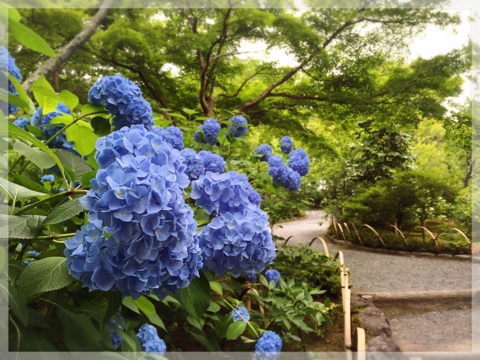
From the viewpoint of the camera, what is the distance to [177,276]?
38 centimetres

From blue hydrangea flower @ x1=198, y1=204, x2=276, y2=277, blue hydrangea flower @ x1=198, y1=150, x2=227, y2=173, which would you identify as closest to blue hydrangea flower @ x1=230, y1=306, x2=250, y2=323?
blue hydrangea flower @ x1=198, y1=150, x2=227, y2=173

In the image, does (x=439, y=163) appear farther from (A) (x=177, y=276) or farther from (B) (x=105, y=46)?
(A) (x=177, y=276)

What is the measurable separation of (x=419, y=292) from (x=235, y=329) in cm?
208

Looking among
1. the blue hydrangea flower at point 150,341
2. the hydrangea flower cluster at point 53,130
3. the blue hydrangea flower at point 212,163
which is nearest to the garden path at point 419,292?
the blue hydrangea flower at point 212,163

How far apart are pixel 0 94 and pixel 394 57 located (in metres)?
4.29

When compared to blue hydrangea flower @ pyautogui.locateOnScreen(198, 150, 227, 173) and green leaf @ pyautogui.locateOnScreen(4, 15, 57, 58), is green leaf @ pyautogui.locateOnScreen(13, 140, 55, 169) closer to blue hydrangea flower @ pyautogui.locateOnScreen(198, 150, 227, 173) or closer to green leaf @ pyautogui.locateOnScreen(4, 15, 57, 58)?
green leaf @ pyautogui.locateOnScreen(4, 15, 57, 58)

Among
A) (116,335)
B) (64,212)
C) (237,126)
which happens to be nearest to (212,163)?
(116,335)

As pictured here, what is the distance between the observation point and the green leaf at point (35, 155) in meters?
0.46

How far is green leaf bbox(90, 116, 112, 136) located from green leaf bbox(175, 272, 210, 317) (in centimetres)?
30

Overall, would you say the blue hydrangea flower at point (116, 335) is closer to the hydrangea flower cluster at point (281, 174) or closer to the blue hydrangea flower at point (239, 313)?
the blue hydrangea flower at point (239, 313)

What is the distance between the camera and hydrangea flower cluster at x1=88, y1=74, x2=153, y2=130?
2.07 feet

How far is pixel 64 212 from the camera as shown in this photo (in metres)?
0.38

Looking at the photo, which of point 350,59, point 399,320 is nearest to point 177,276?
point 399,320

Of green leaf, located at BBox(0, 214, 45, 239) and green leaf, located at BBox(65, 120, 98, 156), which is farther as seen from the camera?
green leaf, located at BBox(65, 120, 98, 156)
